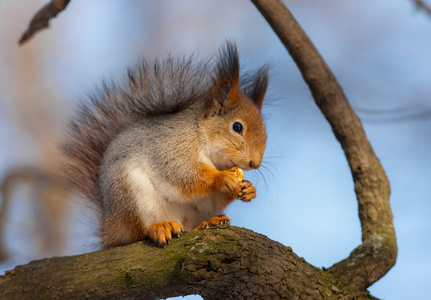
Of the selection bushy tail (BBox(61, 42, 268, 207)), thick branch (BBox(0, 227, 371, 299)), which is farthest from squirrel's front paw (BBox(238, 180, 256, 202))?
bushy tail (BBox(61, 42, 268, 207))

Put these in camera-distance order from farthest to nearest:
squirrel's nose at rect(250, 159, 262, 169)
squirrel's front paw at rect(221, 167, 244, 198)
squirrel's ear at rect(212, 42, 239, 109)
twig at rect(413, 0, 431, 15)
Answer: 1. twig at rect(413, 0, 431, 15)
2. squirrel's ear at rect(212, 42, 239, 109)
3. squirrel's nose at rect(250, 159, 262, 169)
4. squirrel's front paw at rect(221, 167, 244, 198)

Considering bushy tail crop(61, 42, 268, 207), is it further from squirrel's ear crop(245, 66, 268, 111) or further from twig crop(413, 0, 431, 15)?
twig crop(413, 0, 431, 15)

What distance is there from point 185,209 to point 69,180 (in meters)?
0.67

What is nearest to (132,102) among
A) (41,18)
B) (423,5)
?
(41,18)

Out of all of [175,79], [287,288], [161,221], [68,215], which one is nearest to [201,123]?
[175,79]

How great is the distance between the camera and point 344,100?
8.46 ft

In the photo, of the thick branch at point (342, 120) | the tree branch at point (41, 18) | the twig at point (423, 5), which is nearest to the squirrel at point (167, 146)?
the thick branch at point (342, 120)

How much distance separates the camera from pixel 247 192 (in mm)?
2148

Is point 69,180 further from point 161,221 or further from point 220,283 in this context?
point 220,283

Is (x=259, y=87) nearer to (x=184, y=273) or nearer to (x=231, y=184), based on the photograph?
(x=231, y=184)

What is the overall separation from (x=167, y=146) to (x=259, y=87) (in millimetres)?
709

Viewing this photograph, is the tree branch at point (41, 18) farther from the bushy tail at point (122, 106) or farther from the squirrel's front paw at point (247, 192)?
the squirrel's front paw at point (247, 192)

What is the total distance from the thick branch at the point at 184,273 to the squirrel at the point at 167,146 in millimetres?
142

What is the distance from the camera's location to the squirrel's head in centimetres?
228
